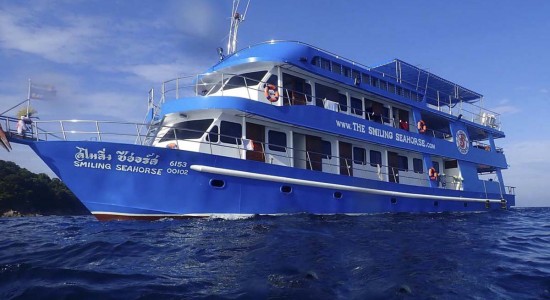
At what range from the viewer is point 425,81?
17828mm

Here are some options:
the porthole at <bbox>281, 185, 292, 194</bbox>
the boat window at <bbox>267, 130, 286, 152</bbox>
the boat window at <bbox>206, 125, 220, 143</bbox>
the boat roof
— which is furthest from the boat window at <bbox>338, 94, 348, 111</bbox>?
the boat window at <bbox>206, 125, 220, 143</bbox>

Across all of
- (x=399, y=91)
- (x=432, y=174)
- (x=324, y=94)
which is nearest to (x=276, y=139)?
(x=324, y=94)

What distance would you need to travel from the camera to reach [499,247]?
6.64 metres

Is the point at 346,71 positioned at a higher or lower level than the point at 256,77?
higher

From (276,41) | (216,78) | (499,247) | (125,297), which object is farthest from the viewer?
(216,78)

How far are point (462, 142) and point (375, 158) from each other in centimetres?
648

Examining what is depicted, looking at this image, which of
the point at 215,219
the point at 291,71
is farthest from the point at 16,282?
the point at 291,71

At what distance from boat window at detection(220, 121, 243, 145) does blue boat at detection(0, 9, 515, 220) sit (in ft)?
0.10

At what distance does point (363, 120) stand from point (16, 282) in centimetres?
1163

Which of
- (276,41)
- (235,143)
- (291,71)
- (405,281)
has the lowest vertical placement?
(405,281)

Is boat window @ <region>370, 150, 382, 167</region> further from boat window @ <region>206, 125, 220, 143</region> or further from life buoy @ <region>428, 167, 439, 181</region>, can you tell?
boat window @ <region>206, 125, 220, 143</region>

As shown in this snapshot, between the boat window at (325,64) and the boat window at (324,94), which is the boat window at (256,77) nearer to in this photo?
the boat window at (324,94)

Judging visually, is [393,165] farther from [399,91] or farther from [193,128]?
[193,128]

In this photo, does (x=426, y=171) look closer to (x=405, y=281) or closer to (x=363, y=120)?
(x=363, y=120)
